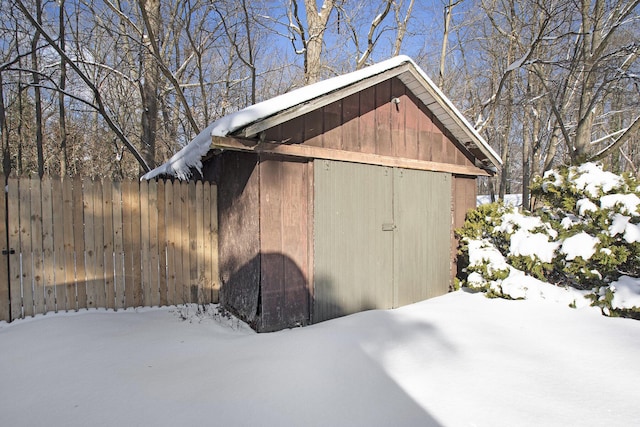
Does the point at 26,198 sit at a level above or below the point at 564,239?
above

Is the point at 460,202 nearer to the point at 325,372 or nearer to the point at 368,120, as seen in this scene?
the point at 368,120

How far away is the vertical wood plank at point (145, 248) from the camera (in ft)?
14.6

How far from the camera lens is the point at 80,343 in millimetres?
3242

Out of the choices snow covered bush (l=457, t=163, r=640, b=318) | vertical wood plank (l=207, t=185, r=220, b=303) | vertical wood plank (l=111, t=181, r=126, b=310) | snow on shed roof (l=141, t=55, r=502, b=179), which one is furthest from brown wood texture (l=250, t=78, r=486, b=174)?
vertical wood plank (l=111, t=181, r=126, b=310)

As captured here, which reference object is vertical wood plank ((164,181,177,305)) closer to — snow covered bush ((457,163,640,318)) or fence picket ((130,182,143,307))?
fence picket ((130,182,143,307))

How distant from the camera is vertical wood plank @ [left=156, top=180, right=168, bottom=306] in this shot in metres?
4.55

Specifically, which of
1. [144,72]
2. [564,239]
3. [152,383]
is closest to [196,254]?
[152,383]

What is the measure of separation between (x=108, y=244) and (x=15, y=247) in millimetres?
907

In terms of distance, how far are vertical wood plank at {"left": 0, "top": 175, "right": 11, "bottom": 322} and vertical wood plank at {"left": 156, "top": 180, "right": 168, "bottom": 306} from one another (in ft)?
5.15

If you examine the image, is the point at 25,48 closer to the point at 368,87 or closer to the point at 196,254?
the point at 196,254

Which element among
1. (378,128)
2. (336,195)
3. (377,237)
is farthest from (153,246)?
(378,128)

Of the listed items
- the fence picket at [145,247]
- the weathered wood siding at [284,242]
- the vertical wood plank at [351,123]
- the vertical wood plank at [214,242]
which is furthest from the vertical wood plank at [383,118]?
the fence picket at [145,247]

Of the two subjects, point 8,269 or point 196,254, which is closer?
point 8,269

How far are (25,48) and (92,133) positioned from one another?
496 cm
